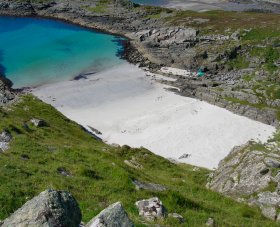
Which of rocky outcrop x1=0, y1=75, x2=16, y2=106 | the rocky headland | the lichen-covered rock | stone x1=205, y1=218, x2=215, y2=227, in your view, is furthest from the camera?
rocky outcrop x1=0, y1=75, x2=16, y2=106

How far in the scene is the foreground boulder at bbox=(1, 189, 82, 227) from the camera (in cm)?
935

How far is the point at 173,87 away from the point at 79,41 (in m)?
38.8

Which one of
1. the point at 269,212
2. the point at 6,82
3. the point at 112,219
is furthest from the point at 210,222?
the point at 6,82

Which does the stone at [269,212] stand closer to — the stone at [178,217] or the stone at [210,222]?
the stone at [210,222]

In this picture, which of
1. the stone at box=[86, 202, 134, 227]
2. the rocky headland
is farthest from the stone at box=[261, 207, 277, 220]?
the stone at box=[86, 202, 134, 227]

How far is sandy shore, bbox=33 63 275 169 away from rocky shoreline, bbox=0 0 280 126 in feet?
10.0

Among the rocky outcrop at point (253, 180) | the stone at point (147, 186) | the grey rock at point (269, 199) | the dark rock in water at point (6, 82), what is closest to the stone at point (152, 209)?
the stone at point (147, 186)

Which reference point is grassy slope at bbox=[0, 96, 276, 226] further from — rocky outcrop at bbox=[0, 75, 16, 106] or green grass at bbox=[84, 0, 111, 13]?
green grass at bbox=[84, 0, 111, 13]

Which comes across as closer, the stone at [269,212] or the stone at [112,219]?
the stone at [112,219]

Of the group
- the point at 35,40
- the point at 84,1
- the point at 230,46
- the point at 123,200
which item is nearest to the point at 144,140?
the point at 123,200

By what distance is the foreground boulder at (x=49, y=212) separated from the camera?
935cm

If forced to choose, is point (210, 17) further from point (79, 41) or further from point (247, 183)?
point (247, 183)

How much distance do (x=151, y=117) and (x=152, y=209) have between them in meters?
45.9

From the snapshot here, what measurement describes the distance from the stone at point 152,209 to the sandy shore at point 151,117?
31.0 m
